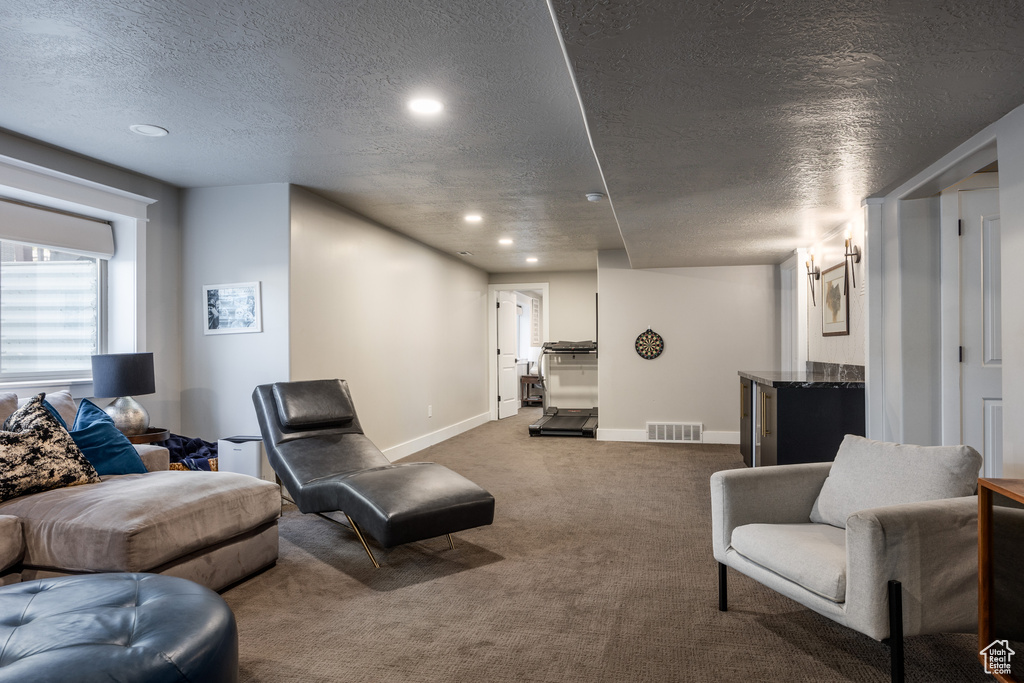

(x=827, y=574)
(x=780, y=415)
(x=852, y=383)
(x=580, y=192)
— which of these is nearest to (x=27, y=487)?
(x=827, y=574)

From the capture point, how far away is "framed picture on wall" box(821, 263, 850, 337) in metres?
4.67

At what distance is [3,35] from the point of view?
2355 mm

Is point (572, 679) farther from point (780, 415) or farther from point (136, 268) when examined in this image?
point (136, 268)

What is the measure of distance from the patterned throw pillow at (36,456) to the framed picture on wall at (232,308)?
1676mm

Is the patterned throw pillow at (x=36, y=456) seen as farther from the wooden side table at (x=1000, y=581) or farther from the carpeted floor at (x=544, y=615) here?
the wooden side table at (x=1000, y=581)

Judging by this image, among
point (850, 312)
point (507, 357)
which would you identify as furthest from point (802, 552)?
point (507, 357)

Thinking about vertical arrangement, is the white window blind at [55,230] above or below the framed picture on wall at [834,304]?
above

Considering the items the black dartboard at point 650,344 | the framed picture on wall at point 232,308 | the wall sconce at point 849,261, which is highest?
the wall sconce at point 849,261

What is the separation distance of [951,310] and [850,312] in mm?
1061

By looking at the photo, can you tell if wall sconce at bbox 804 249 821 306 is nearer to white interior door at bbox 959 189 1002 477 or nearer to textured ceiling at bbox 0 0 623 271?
white interior door at bbox 959 189 1002 477

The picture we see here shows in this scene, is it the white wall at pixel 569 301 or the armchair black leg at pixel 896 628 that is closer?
Result: the armchair black leg at pixel 896 628

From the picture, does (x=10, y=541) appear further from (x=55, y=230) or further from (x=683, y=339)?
(x=683, y=339)

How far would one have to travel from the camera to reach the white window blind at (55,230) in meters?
3.68

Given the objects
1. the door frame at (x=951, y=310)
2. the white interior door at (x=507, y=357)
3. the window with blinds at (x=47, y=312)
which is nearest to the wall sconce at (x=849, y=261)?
the door frame at (x=951, y=310)
